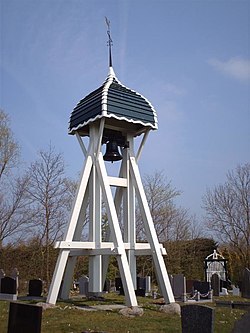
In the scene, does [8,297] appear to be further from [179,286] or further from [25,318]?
[25,318]

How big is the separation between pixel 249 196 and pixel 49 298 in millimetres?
21833

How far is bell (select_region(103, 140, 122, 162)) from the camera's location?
14039 millimetres

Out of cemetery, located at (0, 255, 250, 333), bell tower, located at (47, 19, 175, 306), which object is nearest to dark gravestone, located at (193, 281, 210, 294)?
cemetery, located at (0, 255, 250, 333)

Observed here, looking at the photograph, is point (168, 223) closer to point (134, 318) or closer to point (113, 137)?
point (113, 137)

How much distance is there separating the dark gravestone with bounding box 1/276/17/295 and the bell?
6.49m

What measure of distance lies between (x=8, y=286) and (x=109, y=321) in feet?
26.3

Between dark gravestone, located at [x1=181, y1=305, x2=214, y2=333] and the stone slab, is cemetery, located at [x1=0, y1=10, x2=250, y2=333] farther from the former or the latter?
dark gravestone, located at [x1=181, y1=305, x2=214, y2=333]

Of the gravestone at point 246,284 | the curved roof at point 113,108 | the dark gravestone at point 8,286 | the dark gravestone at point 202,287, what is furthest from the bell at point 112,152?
the dark gravestone at point 202,287

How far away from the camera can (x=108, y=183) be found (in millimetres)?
13000

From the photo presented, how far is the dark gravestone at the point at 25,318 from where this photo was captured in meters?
6.30

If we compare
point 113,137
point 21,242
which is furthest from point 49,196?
point 113,137

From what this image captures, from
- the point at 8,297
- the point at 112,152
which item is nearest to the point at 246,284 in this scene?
the point at 112,152

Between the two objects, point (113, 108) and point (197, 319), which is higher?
point (113, 108)

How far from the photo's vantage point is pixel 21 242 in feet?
85.6
